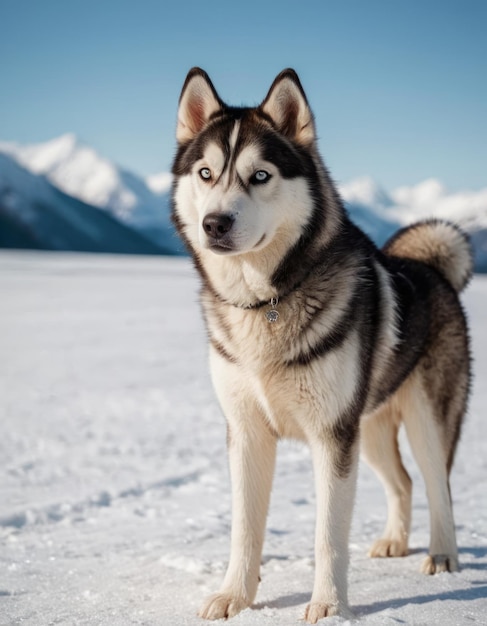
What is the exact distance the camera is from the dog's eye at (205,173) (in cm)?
336

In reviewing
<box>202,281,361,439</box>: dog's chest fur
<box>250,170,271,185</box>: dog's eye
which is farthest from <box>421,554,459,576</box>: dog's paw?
→ <box>250,170,271,185</box>: dog's eye

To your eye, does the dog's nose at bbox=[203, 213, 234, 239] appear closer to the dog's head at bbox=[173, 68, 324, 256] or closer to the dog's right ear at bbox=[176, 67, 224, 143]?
the dog's head at bbox=[173, 68, 324, 256]

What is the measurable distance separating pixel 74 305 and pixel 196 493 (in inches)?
566

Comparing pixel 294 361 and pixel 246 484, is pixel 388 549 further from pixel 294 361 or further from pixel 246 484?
pixel 294 361

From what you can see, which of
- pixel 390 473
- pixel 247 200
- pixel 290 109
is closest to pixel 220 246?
pixel 247 200

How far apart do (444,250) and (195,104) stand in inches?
87.5

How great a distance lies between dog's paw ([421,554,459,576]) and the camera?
13.0 feet

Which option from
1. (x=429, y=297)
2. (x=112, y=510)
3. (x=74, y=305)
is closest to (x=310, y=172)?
(x=429, y=297)

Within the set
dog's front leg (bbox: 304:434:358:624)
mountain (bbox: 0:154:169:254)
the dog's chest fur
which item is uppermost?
mountain (bbox: 0:154:169:254)

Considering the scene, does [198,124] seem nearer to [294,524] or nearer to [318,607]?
[318,607]

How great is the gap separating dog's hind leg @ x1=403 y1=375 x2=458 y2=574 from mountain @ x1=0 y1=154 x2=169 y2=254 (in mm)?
166059

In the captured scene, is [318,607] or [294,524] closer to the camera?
[318,607]

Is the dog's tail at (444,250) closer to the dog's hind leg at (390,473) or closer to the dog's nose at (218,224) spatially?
the dog's hind leg at (390,473)

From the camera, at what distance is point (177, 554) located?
4.19m
